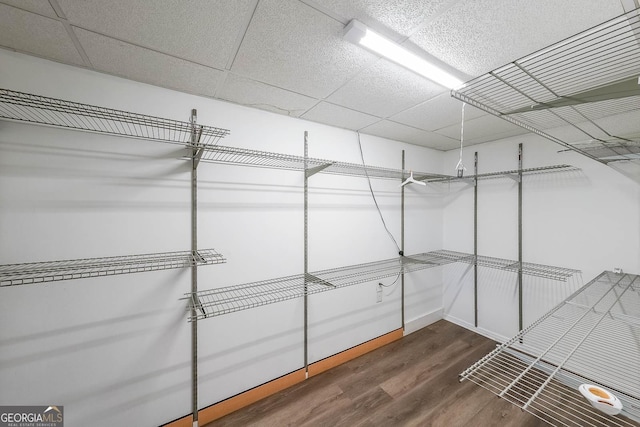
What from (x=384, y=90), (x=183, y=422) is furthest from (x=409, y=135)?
(x=183, y=422)

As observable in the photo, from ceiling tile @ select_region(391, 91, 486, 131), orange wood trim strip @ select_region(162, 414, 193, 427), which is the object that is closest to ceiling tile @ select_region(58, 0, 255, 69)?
ceiling tile @ select_region(391, 91, 486, 131)

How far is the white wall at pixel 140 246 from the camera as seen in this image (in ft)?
4.28

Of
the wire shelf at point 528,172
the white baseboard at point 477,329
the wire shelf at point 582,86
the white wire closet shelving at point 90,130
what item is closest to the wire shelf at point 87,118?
the white wire closet shelving at point 90,130

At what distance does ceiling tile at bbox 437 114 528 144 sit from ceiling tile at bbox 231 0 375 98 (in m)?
1.38

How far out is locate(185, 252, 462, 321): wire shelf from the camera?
166 centimetres

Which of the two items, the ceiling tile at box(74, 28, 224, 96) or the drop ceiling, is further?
the ceiling tile at box(74, 28, 224, 96)

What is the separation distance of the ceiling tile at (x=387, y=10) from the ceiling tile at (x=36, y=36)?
A: 3.80ft

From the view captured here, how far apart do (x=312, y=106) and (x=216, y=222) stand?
112cm

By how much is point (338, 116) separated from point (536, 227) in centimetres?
221

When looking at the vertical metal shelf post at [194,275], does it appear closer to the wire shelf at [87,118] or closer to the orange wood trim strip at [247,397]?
the orange wood trim strip at [247,397]

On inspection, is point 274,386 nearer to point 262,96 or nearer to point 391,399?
point 391,399

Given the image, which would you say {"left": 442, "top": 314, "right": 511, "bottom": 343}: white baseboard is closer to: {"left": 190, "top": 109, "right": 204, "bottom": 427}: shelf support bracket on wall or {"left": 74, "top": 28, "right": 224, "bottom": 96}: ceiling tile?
{"left": 190, "top": 109, "right": 204, "bottom": 427}: shelf support bracket on wall

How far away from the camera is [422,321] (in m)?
3.00

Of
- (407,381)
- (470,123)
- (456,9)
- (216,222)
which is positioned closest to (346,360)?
(407,381)
